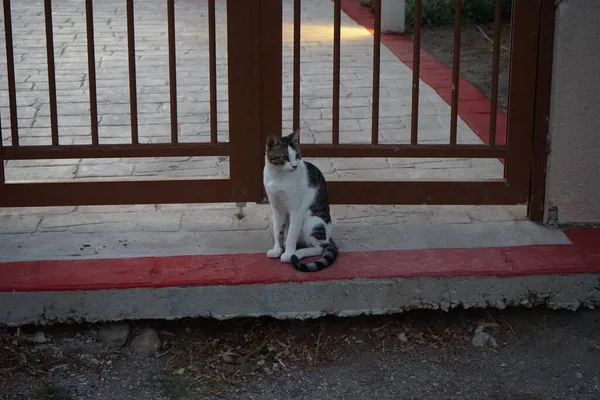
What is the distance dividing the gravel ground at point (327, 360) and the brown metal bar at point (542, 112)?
25.1 inches

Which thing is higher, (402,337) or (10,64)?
(10,64)

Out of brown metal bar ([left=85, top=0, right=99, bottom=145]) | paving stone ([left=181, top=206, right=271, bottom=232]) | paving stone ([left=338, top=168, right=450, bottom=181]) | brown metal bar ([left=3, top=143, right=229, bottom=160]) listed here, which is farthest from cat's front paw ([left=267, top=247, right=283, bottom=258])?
paving stone ([left=338, top=168, right=450, bottom=181])

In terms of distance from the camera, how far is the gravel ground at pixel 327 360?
4023mm

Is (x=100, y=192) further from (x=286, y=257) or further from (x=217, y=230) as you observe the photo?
(x=286, y=257)

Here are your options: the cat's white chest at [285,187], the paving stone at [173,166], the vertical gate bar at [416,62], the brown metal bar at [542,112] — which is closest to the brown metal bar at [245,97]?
the cat's white chest at [285,187]

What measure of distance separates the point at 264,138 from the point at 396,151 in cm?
67

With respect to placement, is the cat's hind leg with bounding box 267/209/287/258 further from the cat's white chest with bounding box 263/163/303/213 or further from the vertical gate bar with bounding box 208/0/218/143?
the vertical gate bar with bounding box 208/0/218/143

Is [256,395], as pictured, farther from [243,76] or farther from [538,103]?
[538,103]

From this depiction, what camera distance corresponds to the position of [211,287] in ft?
13.9

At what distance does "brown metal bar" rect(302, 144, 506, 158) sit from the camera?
4.80 m

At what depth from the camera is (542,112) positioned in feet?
15.7

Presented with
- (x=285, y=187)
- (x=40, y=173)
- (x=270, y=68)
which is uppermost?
(x=270, y=68)

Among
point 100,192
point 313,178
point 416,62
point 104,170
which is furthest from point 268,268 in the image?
point 104,170

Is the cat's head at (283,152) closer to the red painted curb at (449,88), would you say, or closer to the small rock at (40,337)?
the small rock at (40,337)
